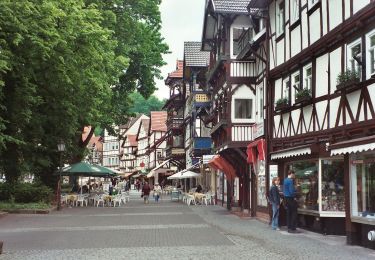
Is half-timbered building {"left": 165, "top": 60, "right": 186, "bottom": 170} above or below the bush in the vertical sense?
above

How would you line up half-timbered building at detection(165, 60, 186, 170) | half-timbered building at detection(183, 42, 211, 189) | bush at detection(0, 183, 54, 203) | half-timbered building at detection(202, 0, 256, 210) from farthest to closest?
1. half-timbered building at detection(165, 60, 186, 170)
2. half-timbered building at detection(183, 42, 211, 189)
3. bush at detection(0, 183, 54, 203)
4. half-timbered building at detection(202, 0, 256, 210)

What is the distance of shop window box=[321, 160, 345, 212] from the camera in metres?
17.8

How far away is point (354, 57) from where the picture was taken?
15.3 metres

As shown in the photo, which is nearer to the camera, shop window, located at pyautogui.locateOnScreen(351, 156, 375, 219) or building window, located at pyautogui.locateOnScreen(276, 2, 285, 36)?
shop window, located at pyautogui.locateOnScreen(351, 156, 375, 219)

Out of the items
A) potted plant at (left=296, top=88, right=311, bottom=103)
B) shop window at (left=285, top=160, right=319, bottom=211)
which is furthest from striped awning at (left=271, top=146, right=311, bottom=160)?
potted plant at (left=296, top=88, right=311, bottom=103)

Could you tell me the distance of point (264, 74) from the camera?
84.5ft

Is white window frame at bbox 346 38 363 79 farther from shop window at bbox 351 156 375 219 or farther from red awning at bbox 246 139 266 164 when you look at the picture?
red awning at bbox 246 139 266 164

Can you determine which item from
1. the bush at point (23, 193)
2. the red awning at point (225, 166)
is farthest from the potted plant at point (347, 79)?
the bush at point (23, 193)

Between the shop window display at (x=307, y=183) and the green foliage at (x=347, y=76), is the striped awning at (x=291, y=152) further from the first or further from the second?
the green foliage at (x=347, y=76)

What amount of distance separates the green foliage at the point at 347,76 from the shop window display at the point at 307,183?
12.3 feet

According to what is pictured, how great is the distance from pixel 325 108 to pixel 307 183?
3110 millimetres

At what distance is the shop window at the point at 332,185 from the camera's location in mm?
17844

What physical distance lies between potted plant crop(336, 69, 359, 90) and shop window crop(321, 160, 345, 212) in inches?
112

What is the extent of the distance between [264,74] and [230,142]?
12.1 feet
